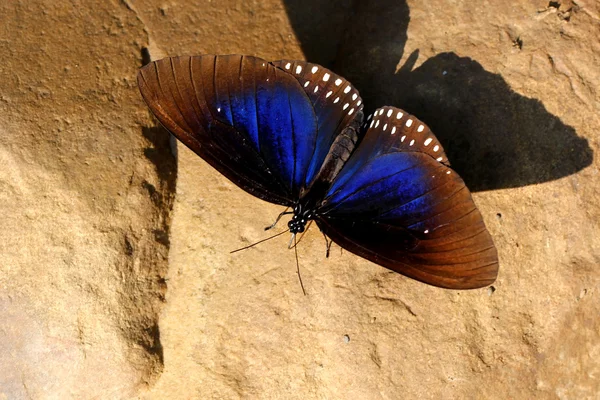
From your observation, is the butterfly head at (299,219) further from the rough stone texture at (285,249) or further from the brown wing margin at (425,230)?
the rough stone texture at (285,249)

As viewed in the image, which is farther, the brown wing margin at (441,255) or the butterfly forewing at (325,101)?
the butterfly forewing at (325,101)

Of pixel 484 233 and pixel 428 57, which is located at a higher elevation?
pixel 428 57

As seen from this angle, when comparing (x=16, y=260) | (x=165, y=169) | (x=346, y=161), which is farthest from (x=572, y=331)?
(x=16, y=260)

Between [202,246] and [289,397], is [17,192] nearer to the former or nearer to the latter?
[202,246]

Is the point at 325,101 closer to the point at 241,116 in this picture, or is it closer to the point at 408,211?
the point at 241,116

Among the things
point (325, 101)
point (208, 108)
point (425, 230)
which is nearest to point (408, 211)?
point (425, 230)

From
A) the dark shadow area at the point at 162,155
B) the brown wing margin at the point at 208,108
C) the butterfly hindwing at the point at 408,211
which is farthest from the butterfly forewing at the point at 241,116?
the dark shadow area at the point at 162,155

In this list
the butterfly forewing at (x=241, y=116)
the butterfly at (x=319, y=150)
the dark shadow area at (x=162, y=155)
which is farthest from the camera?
the dark shadow area at (x=162, y=155)
